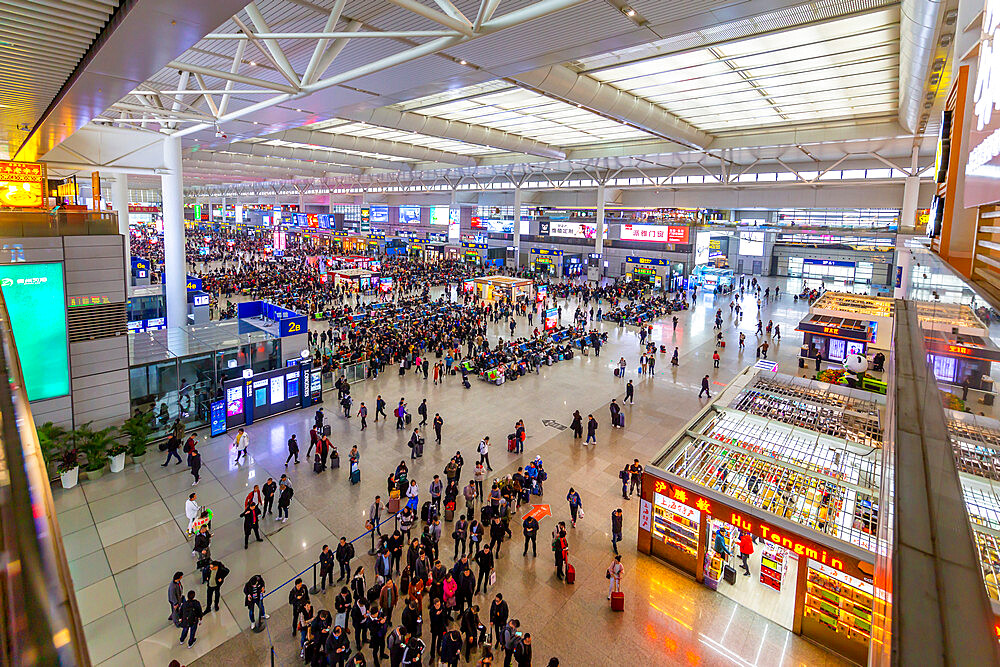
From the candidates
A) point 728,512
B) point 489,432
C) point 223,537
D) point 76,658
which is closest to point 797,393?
point 728,512

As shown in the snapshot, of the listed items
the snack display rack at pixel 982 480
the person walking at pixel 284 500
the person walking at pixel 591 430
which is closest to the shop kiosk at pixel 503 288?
the person walking at pixel 591 430

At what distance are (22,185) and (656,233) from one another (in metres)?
41.2

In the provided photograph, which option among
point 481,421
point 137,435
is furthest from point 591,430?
point 137,435

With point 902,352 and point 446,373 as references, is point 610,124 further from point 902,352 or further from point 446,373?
point 902,352

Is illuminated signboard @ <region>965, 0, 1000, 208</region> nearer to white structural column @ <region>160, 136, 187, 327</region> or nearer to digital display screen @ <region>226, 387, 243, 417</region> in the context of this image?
digital display screen @ <region>226, 387, 243, 417</region>

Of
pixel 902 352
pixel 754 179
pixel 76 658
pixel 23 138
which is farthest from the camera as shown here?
pixel 754 179

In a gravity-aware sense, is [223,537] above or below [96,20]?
below

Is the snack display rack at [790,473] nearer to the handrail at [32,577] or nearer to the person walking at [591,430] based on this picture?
the person walking at [591,430]

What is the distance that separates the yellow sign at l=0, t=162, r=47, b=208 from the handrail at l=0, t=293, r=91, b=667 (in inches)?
659

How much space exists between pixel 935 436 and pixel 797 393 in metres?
12.4

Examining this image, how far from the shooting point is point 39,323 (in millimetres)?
12742

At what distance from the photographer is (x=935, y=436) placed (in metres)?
3.00

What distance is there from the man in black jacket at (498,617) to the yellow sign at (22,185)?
1583 cm

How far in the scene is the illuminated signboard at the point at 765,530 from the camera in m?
7.89
